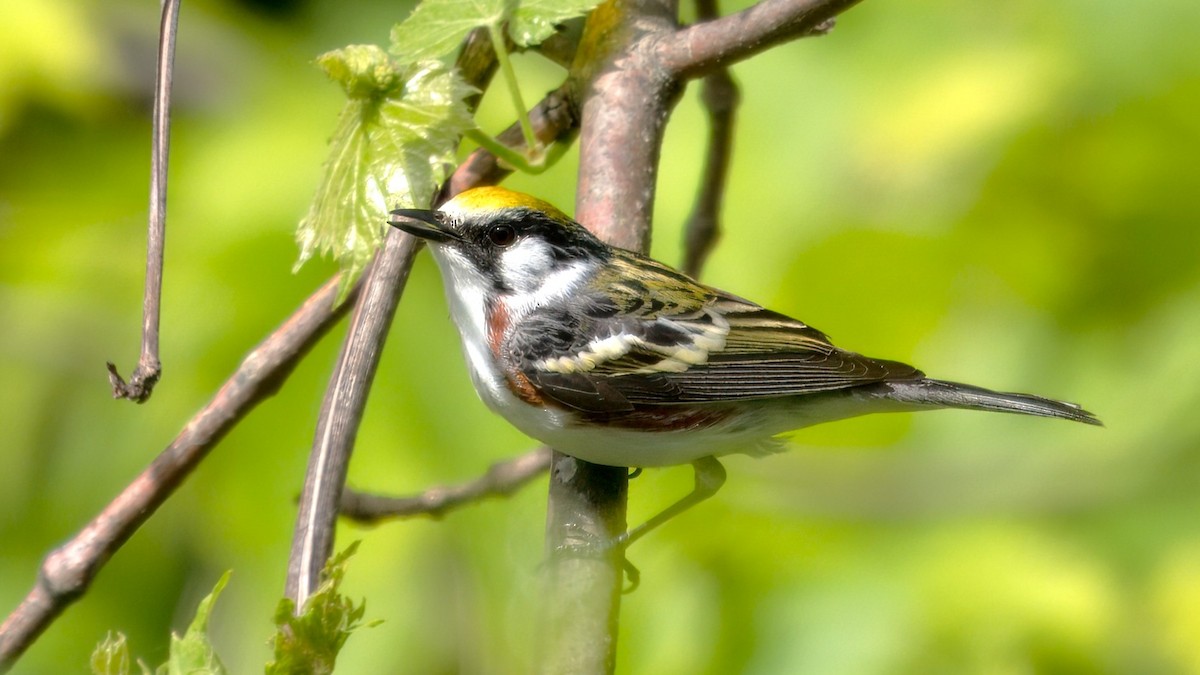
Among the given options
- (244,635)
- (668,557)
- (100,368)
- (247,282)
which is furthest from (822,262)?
(100,368)

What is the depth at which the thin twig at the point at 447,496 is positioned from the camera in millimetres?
2318

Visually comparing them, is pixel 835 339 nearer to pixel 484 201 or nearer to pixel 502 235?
pixel 502 235

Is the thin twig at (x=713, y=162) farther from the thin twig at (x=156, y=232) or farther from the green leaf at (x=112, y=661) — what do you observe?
the green leaf at (x=112, y=661)

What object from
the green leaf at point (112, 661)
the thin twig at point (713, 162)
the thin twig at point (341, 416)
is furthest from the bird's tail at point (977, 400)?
the green leaf at point (112, 661)

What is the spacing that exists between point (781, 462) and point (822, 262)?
0.56m

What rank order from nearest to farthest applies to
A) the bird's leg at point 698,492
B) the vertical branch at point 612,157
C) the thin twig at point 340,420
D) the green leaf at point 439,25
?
the thin twig at point 340,420
the green leaf at point 439,25
the vertical branch at point 612,157
the bird's leg at point 698,492

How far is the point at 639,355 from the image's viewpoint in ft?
8.31

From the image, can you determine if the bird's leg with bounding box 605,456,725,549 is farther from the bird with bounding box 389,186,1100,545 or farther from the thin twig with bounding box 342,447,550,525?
the thin twig with bounding box 342,447,550,525

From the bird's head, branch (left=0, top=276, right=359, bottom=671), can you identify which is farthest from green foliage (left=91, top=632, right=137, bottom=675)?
the bird's head

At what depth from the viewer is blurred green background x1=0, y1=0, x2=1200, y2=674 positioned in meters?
2.67

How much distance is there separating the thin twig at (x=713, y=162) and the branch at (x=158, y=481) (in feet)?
3.10

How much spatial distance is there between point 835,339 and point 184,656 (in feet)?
7.43

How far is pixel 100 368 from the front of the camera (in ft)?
11.1

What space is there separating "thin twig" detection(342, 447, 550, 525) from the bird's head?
42cm
